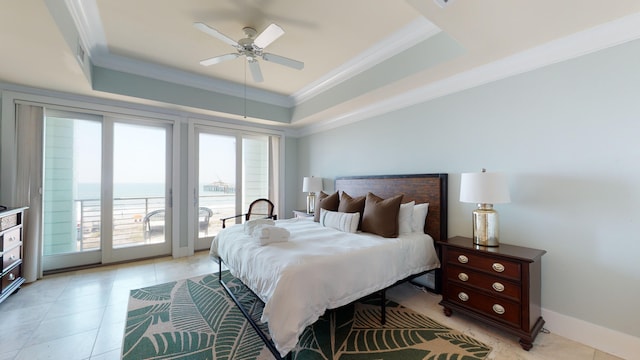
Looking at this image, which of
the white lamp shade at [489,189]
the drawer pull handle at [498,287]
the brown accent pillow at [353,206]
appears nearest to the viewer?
the drawer pull handle at [498,287]

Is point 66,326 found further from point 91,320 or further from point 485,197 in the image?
point 485,197

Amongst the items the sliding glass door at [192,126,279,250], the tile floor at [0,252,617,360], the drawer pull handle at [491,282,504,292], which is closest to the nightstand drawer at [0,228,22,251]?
the tile floor at [0,252,617,360]

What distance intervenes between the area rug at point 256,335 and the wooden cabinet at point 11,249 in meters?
1.23

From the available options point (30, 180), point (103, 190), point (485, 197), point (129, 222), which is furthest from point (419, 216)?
point (30, 180)

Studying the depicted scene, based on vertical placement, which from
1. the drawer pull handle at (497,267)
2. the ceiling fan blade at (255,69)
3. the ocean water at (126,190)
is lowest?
the drawer pull handle at (497,267)

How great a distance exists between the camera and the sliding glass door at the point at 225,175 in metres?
4.50

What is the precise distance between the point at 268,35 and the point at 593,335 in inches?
143

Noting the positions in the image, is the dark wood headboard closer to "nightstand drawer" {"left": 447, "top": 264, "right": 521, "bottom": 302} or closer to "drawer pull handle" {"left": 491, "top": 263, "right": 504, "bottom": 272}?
"nightstand drawer" {"left": 447, "top": 264, "right": 521, "bottom": 302}

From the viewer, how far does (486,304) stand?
211cm

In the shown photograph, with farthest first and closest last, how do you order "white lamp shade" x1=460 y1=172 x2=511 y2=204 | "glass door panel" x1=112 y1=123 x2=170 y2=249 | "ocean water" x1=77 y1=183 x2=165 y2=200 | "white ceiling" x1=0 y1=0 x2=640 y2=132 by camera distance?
"glass door panel" x1=112 y1=123 x2=170 y2=249 < "ocean water" x1=77 y1=183 x2=165 y2=200 < "white lamp shade" x1=460 y1=172 x2=511 y2=204 < "white ceiling" x1=0 y1=0 x2=640 y2=132

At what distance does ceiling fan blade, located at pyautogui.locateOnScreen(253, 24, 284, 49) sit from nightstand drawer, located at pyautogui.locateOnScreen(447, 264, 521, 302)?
2.65 m

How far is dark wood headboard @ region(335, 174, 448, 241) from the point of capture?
288 cm

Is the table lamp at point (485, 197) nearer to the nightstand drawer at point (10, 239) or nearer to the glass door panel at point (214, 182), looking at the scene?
the glass door panel at point (214, 182)

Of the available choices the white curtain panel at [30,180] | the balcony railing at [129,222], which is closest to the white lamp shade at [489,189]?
the balcony railing at [129,222]
